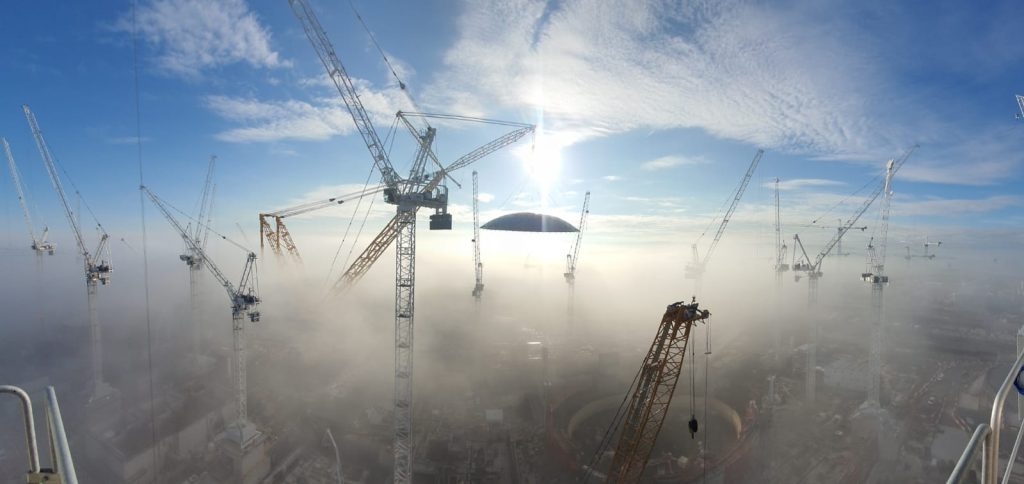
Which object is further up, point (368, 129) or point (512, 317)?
point (368, 129)

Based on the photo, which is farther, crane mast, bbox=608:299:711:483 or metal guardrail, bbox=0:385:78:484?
crane mast, bbox=608:299:711:483

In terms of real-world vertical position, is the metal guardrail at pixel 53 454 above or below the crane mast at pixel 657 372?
above

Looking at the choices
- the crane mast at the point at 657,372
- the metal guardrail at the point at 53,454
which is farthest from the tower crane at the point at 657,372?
the metal guardrail at the point at 53,454

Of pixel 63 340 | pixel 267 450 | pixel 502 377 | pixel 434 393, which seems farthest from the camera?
pixel 63 340

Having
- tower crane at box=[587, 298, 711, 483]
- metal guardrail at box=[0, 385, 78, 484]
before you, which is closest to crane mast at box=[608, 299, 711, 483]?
tower crane at box=[587, 298, 711, 483]

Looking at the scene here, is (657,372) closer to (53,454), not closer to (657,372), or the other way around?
(657,372)

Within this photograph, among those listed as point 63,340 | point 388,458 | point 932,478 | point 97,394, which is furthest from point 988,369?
point 63,340

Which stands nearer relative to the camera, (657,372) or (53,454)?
(53,454)

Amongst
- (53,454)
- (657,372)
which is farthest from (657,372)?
(53,454)

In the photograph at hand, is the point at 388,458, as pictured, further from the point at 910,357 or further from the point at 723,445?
the point at 910,357

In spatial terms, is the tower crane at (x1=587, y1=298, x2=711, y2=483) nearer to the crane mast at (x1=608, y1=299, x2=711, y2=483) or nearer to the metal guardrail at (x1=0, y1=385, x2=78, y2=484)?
the crane mast at (x1=608, y1=299, x2=711, y2=483)

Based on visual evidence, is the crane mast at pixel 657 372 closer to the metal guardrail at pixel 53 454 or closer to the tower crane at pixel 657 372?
the tower crane at pixel 657 372
